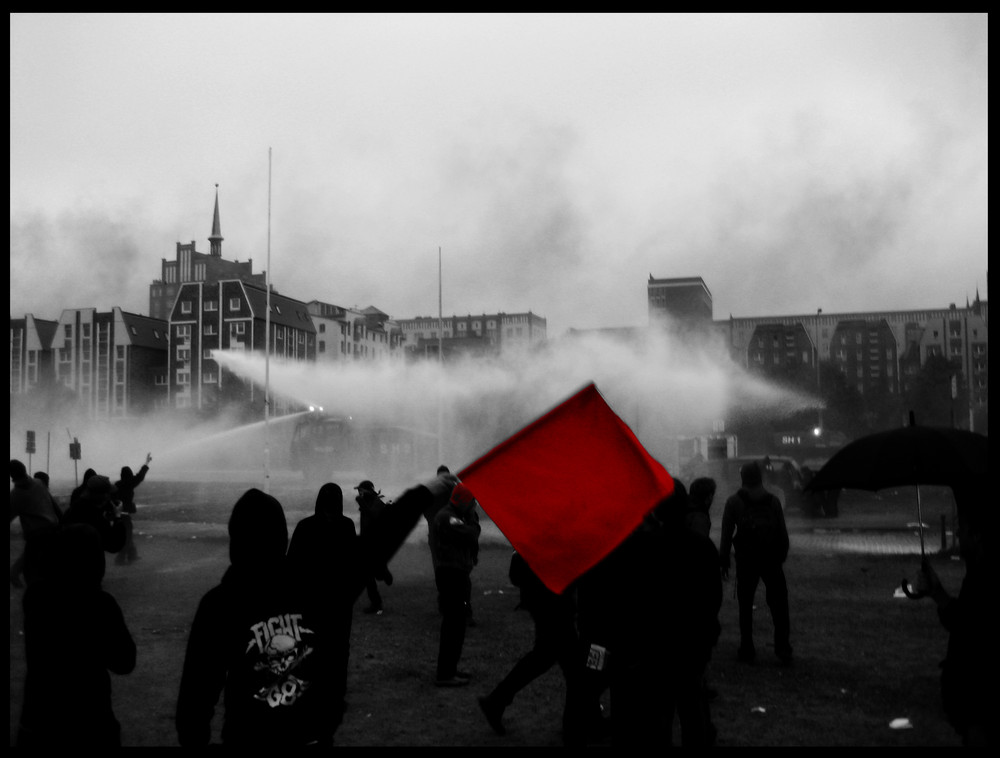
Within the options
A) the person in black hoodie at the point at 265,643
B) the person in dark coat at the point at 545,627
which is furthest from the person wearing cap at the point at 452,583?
the person in black hoodie at the point at 265,643

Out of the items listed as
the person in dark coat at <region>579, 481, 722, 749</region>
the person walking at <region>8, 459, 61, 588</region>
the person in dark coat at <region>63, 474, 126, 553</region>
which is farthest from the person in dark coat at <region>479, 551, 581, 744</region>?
the person walking at <region>8, 459, 61, 588</region>

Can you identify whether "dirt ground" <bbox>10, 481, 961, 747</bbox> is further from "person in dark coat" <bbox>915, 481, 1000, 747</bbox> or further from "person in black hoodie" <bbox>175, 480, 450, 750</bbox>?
"person in black hoodie" <bbox>175, 480, 450, 750</bbox>

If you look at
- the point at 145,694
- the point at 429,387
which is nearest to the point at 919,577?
the point at 145,694

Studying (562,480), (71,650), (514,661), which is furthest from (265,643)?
(514,661)

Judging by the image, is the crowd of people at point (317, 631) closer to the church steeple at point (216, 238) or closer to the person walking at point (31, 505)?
the person walking at point (31, 505)

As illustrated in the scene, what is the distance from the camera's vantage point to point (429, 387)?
46406 millimetres

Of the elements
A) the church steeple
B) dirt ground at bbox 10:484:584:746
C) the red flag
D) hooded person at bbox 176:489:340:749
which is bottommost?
dirt ground at bbox 10:484:584:746

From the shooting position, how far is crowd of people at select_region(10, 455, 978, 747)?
2686mm

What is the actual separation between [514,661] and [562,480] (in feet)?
14.6

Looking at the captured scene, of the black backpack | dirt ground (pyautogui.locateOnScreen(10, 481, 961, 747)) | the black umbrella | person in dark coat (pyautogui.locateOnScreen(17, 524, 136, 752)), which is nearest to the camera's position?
person in dark coat (pyautogui.locateOnScreen(17, 524, 136, 752))

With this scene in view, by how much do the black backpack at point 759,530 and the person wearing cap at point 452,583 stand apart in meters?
2.43

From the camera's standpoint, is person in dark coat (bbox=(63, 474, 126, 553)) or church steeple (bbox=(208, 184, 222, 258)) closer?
person in dark coat (bbox=(63, 474, 126, 553))

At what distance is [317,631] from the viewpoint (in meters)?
2.78

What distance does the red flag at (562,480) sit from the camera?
3.98 m
